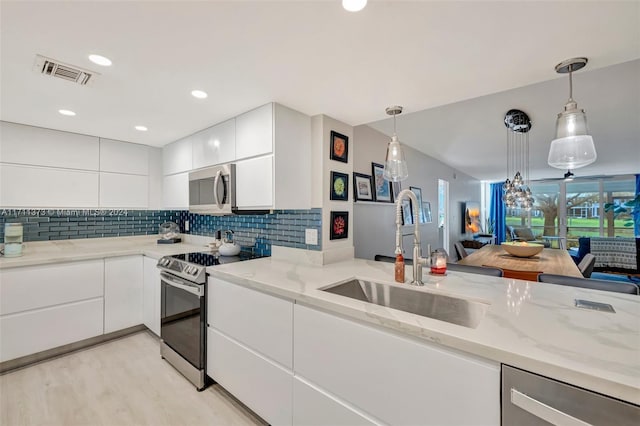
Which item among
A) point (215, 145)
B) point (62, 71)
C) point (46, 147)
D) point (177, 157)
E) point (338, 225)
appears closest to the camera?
point (62, 71)

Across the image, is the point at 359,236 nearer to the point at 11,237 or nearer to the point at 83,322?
the point at 83,322

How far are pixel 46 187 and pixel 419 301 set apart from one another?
343cm

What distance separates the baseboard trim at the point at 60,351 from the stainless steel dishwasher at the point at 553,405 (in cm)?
323

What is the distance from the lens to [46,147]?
8.49 feet

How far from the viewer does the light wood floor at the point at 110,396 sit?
168 centimetres

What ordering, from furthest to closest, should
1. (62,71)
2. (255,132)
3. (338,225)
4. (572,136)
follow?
(338,225)
(255,132)
(62,71)
(572,136)

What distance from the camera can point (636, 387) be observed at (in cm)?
64

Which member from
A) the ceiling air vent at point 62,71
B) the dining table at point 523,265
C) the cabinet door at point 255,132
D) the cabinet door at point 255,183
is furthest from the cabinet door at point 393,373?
the dining table at point 523,265

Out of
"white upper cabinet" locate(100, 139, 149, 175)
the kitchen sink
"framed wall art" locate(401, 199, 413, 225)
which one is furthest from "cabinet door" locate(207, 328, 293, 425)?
"framed wall art" locate(401, 199, 413, 225)

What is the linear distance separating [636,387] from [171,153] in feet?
12.0

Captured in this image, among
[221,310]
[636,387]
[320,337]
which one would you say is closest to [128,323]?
[221,310]

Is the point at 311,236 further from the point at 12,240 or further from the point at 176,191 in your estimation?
the point at 12,240

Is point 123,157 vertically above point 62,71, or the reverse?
point 62,71

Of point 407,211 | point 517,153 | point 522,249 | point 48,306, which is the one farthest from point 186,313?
point 517,153
